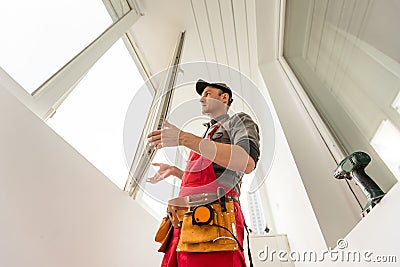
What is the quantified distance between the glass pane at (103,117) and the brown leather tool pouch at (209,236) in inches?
25.6

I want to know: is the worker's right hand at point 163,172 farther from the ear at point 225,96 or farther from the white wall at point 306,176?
the white wall at point 306,176

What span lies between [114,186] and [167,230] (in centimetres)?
39

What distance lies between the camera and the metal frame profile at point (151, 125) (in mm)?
1181

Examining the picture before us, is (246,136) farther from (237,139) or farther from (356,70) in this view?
(356,70)

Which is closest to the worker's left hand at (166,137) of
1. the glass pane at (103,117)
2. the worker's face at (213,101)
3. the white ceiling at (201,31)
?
the worker's face at (213,101)

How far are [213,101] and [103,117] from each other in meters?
0.66

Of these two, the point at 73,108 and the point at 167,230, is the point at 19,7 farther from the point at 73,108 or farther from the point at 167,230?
the point at 167,230

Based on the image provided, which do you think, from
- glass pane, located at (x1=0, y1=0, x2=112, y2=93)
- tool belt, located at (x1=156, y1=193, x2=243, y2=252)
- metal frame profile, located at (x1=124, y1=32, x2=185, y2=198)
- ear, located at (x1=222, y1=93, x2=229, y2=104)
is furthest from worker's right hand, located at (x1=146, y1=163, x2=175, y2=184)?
glass pane, located at (x1=0, y1=0, x2=112, y2=93)

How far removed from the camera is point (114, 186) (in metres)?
0.98

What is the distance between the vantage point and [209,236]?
0.56 metres

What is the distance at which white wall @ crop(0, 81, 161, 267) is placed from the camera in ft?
1.77

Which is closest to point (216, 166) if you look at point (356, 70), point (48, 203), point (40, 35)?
point (48, 203)

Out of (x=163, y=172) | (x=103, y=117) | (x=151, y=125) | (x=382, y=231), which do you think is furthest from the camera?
(x=151, y=125)

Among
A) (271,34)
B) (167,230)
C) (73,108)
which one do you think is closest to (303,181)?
(167,230)
